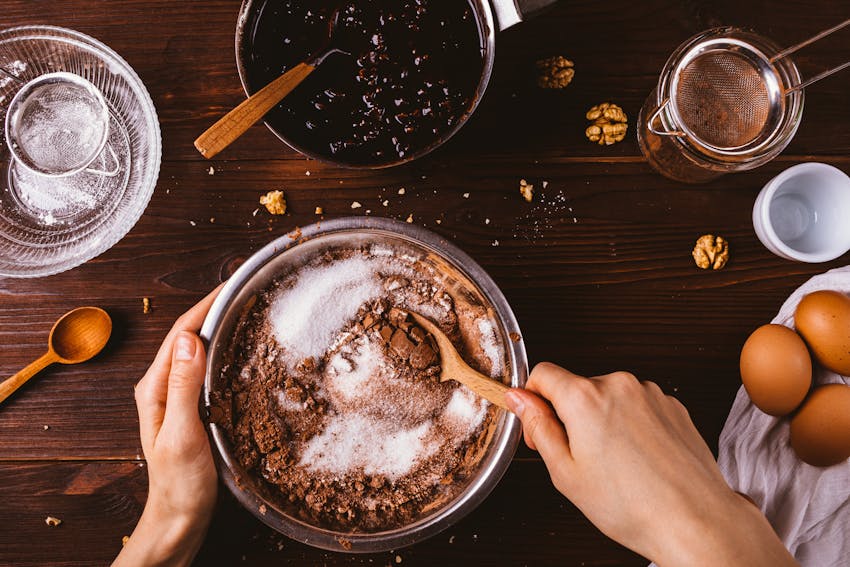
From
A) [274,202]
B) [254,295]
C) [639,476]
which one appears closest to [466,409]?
[639,476]

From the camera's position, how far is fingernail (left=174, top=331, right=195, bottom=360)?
1.04 m

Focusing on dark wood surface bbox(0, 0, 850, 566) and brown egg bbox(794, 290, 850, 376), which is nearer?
brown egg bbox(794, 290, 850, 376)

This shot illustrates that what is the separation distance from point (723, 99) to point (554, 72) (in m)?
0.36

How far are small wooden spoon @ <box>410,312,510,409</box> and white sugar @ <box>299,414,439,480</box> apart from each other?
125 mm

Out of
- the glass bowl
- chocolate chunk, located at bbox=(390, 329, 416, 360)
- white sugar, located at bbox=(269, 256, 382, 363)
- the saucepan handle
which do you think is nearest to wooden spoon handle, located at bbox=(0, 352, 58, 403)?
the glass bowl

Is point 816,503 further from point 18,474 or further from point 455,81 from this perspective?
point 18,474

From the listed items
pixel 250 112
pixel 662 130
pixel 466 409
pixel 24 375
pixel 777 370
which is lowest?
pixel 24 375

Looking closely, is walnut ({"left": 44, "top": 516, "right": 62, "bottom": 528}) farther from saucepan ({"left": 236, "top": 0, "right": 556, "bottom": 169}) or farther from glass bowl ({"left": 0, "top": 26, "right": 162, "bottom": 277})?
saucepan ({"left": 236, "top": 0, "right": 556, "bottom": 169})

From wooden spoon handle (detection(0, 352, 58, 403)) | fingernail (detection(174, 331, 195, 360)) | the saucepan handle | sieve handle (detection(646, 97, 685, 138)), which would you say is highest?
the saucepan handle

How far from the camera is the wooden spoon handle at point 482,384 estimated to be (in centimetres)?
103

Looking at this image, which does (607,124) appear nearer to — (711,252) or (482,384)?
(711,252)

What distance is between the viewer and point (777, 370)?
1139 mm

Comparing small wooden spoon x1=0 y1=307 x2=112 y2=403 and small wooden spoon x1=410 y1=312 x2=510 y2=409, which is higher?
small wooden spoon x1=410 y1=312 x2=510 y2=409

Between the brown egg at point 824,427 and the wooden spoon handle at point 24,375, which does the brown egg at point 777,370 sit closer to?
the brown egg at point 824,427
